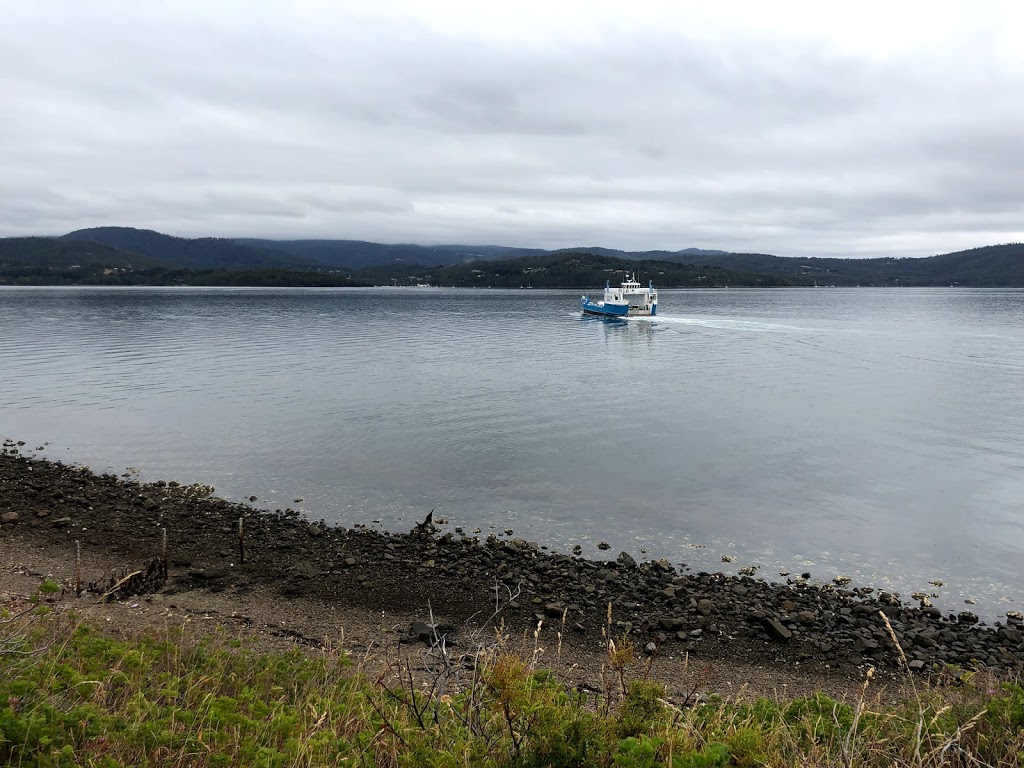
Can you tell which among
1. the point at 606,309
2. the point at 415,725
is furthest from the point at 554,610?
the point at 606,309

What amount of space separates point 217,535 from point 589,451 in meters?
12.2

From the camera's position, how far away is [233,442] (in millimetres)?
22922

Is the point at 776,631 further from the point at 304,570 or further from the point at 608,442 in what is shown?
the point at 608,442

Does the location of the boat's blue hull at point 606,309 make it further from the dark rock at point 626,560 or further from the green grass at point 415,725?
the green grass at point 415,725

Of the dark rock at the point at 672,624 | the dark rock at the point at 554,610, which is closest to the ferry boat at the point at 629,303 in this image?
the dark rock at the point at 554,610

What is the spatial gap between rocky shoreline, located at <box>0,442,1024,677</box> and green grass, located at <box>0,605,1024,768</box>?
3.31m

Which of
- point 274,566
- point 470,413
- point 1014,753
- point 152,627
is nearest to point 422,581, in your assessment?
point 274,566

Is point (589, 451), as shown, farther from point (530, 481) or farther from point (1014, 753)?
point (1014, 753)

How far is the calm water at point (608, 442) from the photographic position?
1512 centimetres

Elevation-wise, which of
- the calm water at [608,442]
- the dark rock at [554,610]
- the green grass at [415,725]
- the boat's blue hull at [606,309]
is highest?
the boat's blue hull at [606,309]

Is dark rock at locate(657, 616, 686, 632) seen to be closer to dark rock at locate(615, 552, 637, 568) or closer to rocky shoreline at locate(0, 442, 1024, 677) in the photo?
rocky shoreline at locate(0, 442, 1024, 677)

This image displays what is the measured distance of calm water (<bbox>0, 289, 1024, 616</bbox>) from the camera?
49.6ft

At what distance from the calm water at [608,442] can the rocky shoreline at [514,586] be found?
1105 mm

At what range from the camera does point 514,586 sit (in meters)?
12.2
